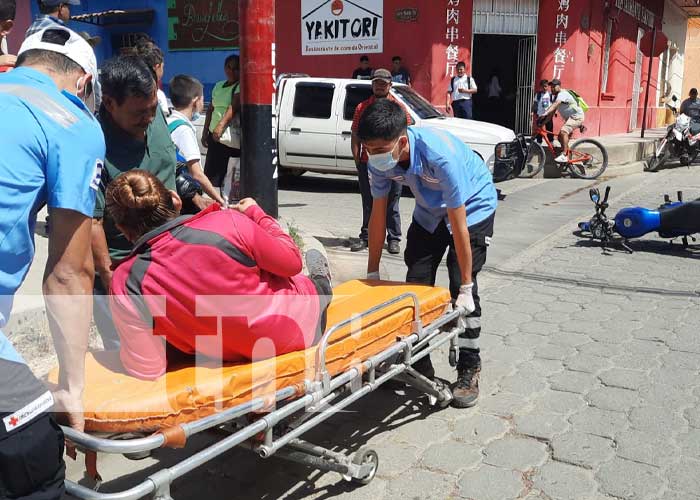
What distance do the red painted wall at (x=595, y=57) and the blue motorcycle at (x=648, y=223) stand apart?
29.0 feet

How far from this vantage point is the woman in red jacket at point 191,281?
2506 millimetres

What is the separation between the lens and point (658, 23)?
21.8 m

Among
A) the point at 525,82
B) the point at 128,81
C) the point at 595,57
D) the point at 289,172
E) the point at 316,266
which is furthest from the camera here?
the point at 595,57

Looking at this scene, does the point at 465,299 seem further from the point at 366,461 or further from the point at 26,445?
the point at 26,445

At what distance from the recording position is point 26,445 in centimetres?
163

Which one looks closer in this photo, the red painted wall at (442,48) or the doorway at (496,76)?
the red painted wall at (442,48)

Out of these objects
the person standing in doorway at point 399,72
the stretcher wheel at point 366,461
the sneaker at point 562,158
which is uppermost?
the person standing in doorway at point 399,72

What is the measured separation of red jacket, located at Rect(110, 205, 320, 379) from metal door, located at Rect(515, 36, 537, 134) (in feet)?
45.5

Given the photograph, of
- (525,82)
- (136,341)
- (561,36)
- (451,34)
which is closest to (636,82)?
(561,36)

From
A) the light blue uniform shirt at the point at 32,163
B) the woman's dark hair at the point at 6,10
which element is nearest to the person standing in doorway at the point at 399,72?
the woman's dark hair at the point at 6,10

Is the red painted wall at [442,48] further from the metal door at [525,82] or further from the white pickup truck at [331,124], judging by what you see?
the white pickup truck at [331,124]

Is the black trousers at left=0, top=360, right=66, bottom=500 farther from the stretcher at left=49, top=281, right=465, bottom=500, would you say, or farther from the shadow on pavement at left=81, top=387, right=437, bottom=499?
the shadow on pavement at left=81, top=387, right=437, bottom=499

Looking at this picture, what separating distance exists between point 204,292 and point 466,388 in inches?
74.1

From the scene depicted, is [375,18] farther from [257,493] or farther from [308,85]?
[257,493]
